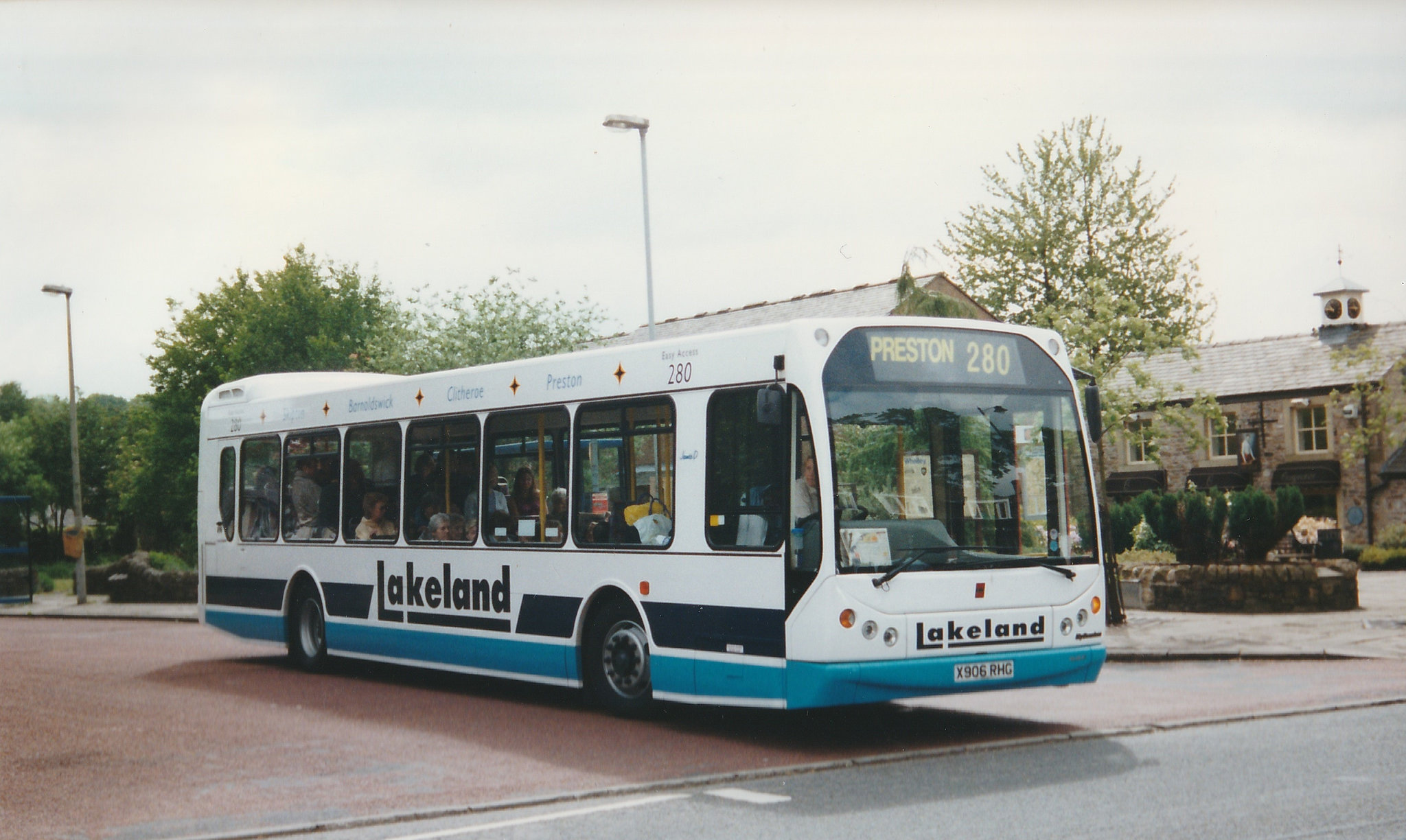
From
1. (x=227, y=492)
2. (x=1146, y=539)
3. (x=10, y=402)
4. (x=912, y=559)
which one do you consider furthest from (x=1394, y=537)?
(x=10, y=402)

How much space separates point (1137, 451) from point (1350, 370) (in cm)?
856

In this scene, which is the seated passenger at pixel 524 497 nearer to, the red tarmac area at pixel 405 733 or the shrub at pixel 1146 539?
the red tarmac area at pixel 405 733

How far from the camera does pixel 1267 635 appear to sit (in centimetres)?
1716

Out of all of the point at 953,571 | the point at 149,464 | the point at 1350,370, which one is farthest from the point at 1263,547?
the point at 149,464

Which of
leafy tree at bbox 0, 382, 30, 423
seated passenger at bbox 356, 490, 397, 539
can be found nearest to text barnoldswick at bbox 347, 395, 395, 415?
seated passenger at bbox 356, 490, 397, 539

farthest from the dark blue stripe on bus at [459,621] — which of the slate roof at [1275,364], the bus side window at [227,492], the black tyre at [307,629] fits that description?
the slate roof at [1275,364]

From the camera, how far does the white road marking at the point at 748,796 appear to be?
7.72 meters

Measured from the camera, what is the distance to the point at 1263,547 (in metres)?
21.5

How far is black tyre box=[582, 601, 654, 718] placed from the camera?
1083 cm

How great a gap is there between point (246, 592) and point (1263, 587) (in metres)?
14.0

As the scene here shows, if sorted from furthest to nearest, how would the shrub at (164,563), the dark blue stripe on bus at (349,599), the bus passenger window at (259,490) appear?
the shrub at (164,563), the bus passenger window at (259,490), the dark blue stripe on bus at (349,599)

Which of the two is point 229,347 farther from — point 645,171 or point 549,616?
point 549,616

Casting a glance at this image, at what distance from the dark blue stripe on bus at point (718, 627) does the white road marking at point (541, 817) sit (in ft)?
5.66

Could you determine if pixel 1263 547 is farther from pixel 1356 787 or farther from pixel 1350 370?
pixel 1350 370
